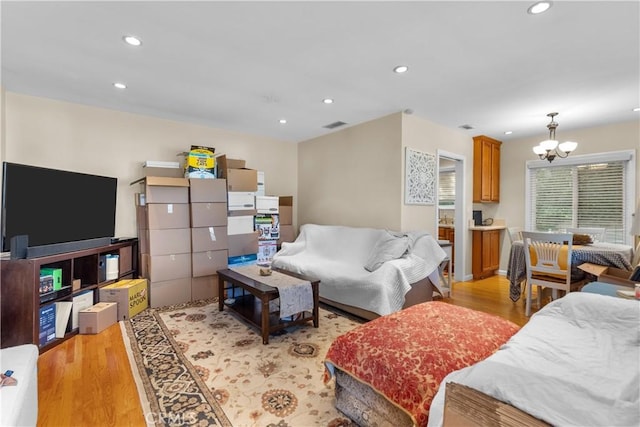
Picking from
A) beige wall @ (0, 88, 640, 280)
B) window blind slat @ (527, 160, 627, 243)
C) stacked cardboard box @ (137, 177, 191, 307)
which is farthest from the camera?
window blind slat @ (527, 160, 627, 243)

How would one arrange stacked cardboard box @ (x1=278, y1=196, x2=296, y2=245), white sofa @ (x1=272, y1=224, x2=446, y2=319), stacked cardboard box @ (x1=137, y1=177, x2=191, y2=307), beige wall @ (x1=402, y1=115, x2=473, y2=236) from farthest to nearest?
stacked cardboard box @ (x1=278, y1=196, x2=296, y2=245)
beige wall @ (x1=402, y1=115, x2=473, y2=236)
stacked cardboard box @ (x1=137, y1=177, x2=191, y2=307)
white sofa @ (x1=272, y1=224, x2=446, y2=319)

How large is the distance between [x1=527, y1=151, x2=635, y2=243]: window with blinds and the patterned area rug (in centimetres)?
425

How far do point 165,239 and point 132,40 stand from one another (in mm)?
2168

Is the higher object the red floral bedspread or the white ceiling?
the white ceiling

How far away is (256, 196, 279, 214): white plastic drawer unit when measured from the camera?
4.44 m

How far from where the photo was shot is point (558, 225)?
4.96 m

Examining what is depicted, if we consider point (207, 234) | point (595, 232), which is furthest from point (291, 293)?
point (595, 232)

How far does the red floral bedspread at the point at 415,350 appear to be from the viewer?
1.32 metres

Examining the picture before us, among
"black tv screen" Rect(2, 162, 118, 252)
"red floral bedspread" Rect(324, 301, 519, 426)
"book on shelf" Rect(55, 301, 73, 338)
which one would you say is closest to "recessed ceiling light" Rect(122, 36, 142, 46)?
"black tv screen" Rect(2, 162, 118, 252)

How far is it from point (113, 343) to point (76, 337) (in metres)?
0.46

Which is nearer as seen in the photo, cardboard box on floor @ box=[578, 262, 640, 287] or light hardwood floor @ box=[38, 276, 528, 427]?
light hardwood floor @ box=[38, 276, 528, 427]

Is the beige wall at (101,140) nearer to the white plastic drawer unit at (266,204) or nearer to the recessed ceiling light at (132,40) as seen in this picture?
the white plastic drawer unit at (266,204)

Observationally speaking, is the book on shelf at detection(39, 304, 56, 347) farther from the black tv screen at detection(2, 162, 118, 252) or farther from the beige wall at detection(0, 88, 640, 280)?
the beige wall at detection(0, 88, 640, 280)

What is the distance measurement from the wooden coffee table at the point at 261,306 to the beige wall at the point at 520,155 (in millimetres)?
4240
